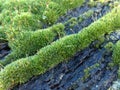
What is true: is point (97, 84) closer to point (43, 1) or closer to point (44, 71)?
point (44, 71)

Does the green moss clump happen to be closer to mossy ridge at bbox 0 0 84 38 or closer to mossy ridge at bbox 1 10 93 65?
mossy ridge at bbox 0 0 84 38

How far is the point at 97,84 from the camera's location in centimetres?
632

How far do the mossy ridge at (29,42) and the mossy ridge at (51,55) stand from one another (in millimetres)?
616

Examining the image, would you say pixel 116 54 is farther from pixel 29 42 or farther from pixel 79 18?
pixel 29 42

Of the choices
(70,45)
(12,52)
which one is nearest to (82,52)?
(70,45)

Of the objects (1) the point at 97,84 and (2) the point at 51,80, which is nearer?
(1) the point at 97,84

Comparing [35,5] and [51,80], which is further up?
[35,5]

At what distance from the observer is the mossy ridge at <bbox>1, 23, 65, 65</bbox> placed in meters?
7.91

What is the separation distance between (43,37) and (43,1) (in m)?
2.12

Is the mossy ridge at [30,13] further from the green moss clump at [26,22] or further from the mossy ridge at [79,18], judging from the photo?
the mossy ridge at [79,18]

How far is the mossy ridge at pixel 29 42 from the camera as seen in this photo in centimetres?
791

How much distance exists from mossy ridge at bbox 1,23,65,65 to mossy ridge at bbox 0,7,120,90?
0.62 m

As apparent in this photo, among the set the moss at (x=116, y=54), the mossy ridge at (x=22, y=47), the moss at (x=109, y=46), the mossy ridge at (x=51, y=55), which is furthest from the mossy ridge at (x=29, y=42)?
the moss at (x=116, y=54)

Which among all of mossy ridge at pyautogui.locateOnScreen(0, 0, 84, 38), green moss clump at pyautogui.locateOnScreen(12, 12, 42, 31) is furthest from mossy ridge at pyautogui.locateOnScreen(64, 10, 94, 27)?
green moss clump at pyautogui.locateOnScreen(12, 12, 42, 31)
